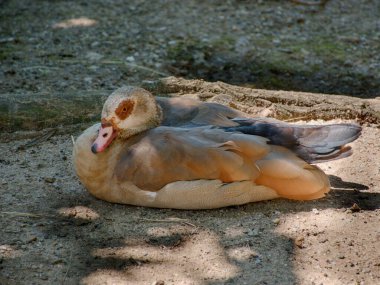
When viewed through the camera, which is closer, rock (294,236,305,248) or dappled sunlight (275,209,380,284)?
dappled sunlight (275,209,380,284)

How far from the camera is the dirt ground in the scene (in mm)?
3893

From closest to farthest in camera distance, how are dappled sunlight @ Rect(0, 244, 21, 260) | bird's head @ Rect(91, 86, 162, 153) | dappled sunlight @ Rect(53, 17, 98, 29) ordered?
dappled sunlight @ Rect(0, 244, 21, 260)
bird's head @ Rect(91, 86, 162, 153)
dappled sunlight @ Rect(53, 17, 98, 29)

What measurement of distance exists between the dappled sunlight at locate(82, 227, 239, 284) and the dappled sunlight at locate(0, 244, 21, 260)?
42cm

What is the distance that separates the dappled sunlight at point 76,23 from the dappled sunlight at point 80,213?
429cm

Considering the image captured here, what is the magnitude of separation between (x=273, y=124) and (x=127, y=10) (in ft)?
15.7

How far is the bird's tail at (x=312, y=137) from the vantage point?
4406mm

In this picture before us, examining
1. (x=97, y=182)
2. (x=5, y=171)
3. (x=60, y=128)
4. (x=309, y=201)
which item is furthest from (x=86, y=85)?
(x=309, y=201)

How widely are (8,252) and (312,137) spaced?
192 cm

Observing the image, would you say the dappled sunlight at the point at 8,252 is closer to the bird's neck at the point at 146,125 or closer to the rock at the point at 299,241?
the bird's neck at the point at 146,125

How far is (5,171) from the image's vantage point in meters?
4.99

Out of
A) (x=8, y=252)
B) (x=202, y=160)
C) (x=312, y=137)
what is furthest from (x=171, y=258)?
(x=312, y=137)

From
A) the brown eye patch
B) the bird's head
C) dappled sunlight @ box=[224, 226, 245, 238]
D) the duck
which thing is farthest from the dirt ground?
the brown eye patch

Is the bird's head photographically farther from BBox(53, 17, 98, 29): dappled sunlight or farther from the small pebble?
BBox(53, 17, 98, 29): dappled sunlight

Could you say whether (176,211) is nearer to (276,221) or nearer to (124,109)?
(276,221)
